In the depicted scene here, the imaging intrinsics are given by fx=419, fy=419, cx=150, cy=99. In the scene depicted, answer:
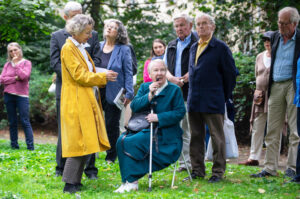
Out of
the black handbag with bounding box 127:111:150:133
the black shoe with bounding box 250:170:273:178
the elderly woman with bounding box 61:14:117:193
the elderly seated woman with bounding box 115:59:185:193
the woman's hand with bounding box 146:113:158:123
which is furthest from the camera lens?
the black shoe with bounding box 250:170:273:178

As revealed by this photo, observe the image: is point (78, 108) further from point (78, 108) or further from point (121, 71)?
point (121, 71)

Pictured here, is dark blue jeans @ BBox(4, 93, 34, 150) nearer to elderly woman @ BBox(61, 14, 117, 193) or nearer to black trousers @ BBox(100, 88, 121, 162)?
black trousers @ BBox(100, 88, 121, 162)

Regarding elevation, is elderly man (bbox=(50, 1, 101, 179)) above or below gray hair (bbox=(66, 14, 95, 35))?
below

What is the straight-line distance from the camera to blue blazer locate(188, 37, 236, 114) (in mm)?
5988

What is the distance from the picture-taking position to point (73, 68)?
203 inches

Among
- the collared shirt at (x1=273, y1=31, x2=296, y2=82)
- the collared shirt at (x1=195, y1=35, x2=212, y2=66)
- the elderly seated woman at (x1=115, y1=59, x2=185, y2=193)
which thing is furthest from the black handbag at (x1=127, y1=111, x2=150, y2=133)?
the collared shirt at (x1=273, y1=31, x2=296, y2=82)

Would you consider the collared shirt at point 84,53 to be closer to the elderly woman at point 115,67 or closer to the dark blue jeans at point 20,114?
the elderly woman at point 115,67

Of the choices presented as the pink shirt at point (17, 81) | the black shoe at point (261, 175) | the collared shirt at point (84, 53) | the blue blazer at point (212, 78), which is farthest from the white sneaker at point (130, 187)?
the pink shirt at point (17, 81)

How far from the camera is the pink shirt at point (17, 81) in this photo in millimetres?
9914

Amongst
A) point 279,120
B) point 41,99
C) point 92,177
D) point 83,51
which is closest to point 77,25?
point 83,51

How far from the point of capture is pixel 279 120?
21.4ft

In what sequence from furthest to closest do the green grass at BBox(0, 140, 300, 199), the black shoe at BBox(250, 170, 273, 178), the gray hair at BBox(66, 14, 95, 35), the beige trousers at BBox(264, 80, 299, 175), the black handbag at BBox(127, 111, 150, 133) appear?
the black shoe at BBox(250, 170, 273, 178), the beige trousers at BBox(264, 80, 299, 175), the black handbag at BBox(127, 111, 150, 133), the gray hair at BBox(66, 14, 95, 35), the green grass at BBox(0, 140, 300, 199)

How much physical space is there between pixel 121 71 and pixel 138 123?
183cm

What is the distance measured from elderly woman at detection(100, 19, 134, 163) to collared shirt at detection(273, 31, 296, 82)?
2462 mm
